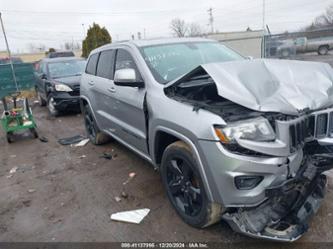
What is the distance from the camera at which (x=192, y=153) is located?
2.62 metres

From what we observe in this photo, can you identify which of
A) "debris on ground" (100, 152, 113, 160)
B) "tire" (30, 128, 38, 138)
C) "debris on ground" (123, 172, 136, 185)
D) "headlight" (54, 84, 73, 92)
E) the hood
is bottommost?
"debris on ground" (100, 152, 113, 160)

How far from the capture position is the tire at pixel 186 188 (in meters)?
2.65

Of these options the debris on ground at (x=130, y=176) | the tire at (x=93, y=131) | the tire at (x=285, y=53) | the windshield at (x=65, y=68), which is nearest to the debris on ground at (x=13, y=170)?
the tire at (x=93, y=131)

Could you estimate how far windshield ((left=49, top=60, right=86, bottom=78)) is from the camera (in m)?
9.54

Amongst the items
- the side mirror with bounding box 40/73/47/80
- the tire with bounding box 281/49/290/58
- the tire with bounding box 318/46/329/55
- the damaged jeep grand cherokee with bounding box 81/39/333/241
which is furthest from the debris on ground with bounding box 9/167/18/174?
the tire with bounding box 318/46/329/55

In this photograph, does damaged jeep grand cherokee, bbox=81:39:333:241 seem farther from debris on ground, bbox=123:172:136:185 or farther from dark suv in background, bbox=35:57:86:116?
dark suv in background, bbox=35:57:86:116

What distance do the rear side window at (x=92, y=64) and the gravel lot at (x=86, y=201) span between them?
1.50 m

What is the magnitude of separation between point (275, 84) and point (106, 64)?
298cm

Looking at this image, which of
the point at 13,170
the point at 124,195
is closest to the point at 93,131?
the point at 13,170

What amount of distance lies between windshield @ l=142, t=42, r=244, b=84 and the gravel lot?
5.00 ft

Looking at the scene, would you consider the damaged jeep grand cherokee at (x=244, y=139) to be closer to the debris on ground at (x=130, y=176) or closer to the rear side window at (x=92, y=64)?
the debris on ground at (x=130, y=176)

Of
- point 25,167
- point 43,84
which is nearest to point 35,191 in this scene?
point 25,167

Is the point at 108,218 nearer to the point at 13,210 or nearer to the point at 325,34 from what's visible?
the point at 13,210

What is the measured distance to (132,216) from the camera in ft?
10.9
